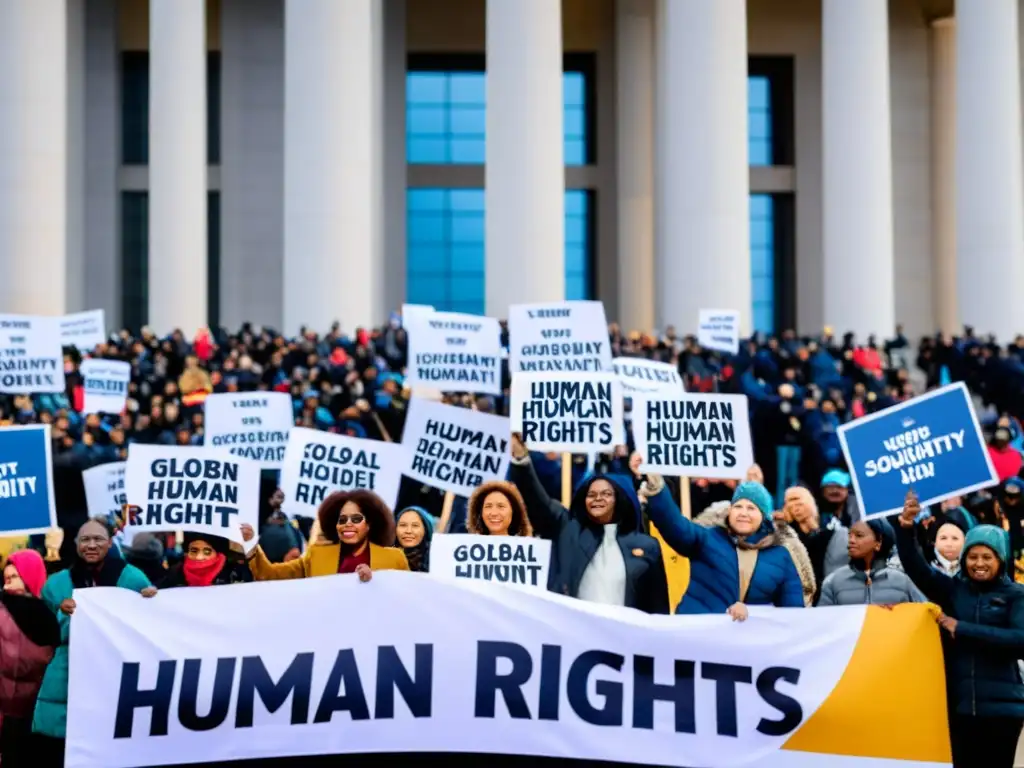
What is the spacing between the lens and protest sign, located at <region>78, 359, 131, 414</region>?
26266 mm

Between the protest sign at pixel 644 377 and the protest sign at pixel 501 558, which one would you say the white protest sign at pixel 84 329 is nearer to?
the protest sign at pixel 644 377

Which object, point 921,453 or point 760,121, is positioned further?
point 760,121

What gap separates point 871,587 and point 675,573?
1.24m

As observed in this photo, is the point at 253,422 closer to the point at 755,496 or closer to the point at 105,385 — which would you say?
the point at 105,385

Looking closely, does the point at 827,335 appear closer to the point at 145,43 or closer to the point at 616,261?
the point at 616,261

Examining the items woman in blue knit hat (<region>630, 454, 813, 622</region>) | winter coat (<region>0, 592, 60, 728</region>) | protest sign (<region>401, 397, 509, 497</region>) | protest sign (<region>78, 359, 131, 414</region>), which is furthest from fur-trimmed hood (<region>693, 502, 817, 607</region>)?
protest sign (<region>78, 359, 131, 414</region>)

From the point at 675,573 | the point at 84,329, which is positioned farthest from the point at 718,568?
the point at 84,329

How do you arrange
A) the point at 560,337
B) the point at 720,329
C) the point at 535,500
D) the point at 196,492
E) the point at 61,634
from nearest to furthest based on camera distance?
the point at 61,634 < the point at 535,500 < the point at 196,492 < the point at 560,337 < the point at 720,329

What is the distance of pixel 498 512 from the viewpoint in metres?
11.6

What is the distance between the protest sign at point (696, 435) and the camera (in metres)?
14.8

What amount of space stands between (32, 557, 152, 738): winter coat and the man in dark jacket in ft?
8.68

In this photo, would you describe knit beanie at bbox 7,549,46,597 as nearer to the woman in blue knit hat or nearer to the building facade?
the woman in blue knit hat

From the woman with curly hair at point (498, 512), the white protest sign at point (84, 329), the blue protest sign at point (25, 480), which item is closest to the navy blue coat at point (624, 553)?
the woman with curly hair at point (498, 512)

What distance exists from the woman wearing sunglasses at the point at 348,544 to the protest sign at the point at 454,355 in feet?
32.5
